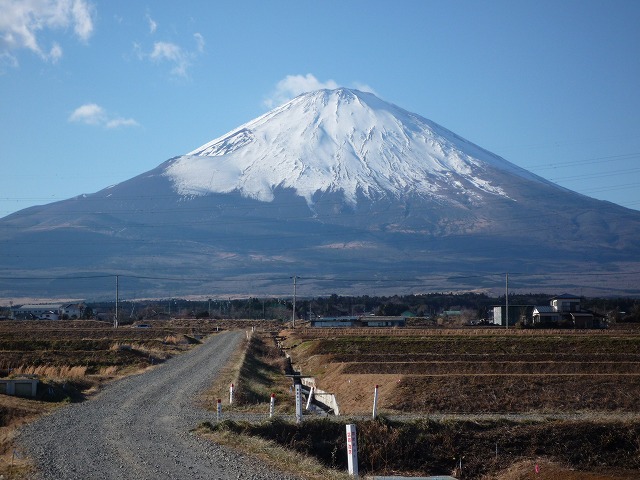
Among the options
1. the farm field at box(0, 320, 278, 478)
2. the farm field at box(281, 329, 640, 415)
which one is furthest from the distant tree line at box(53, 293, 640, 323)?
the farm field at box(281, 329, 640, 415)

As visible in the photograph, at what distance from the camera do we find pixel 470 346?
130ft

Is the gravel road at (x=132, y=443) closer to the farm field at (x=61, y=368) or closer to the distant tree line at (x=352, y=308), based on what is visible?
the farm field at (x=61, y=368)

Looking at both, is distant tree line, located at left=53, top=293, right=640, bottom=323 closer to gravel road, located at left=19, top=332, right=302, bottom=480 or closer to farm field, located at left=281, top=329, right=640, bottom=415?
farm field, located at left=281, top=329, right=640, bottom=415

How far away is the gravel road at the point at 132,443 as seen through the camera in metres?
11.5

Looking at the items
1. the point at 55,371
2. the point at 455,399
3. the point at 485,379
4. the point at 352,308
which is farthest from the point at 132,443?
the point at 352,308

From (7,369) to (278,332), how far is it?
3968 cm

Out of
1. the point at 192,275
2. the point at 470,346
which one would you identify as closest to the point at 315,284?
the point at 192,275

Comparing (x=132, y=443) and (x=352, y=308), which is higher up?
(x=132, y=443)

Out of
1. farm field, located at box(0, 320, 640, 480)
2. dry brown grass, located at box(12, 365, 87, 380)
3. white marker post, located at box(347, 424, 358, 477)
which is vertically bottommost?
farm field, located at box(0, 320, 640, 480)

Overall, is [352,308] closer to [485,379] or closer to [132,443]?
[485,379]

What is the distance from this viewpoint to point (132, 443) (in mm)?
13688

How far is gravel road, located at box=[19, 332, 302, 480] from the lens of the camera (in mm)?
11500

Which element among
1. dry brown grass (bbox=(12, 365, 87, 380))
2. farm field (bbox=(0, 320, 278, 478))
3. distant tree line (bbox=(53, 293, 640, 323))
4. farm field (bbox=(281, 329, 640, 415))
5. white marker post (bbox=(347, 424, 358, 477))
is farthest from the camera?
distant tree line (bbox=(53, 293, 640, 323))

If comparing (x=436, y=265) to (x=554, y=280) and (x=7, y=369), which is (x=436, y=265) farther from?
(x=7, y=369)
